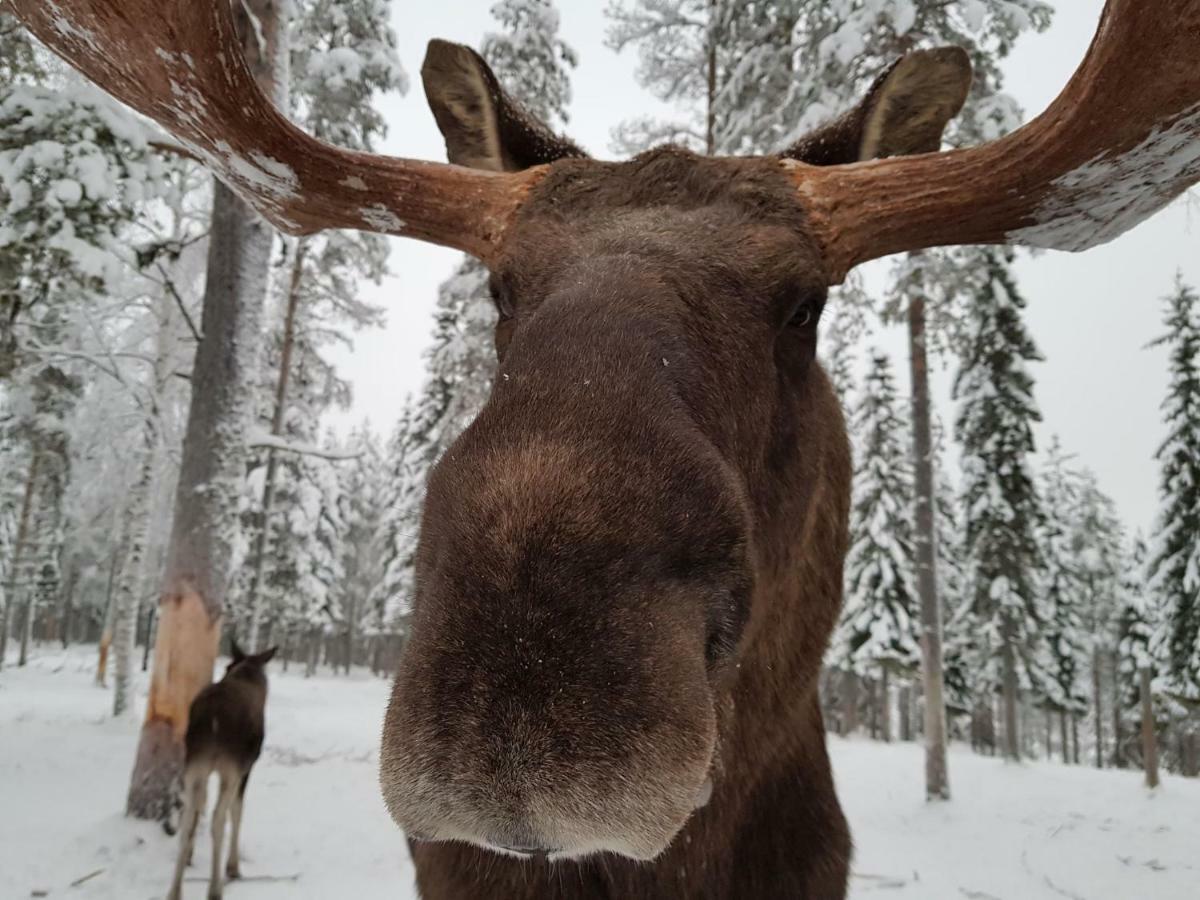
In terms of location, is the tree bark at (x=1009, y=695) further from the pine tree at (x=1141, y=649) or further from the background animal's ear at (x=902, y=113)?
the background animal's ear at (x=902, y=113)

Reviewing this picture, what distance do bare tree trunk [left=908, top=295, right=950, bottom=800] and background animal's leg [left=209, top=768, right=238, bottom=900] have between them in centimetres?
989

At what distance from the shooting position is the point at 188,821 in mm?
5863

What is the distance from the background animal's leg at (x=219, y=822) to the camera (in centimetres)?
583

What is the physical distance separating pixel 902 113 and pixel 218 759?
663cm

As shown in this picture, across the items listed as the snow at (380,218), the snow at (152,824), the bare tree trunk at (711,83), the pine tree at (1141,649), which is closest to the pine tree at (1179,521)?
→ the pine tree at (1141,649)

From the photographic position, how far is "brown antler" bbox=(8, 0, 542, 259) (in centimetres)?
204

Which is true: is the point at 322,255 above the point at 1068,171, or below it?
above

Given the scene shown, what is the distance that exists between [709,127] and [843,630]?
23.0 meters

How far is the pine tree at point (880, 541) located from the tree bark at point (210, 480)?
24.2 meters

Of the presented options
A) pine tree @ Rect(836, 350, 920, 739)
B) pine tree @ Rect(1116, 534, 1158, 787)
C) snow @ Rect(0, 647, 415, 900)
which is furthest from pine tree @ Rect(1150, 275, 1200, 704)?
snow @ Rect(0, 647, 415, 900)

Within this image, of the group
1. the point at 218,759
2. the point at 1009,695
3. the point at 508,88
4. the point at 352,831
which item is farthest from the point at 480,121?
the point at 1009,695

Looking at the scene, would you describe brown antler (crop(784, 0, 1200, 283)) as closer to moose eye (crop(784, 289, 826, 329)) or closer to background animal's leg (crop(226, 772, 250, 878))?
moose eye (crop(784, 289, 826, 329))

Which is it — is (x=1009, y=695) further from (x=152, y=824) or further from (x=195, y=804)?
(x=195, y=804)

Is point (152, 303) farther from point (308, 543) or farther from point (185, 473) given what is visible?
point (308, 543)
